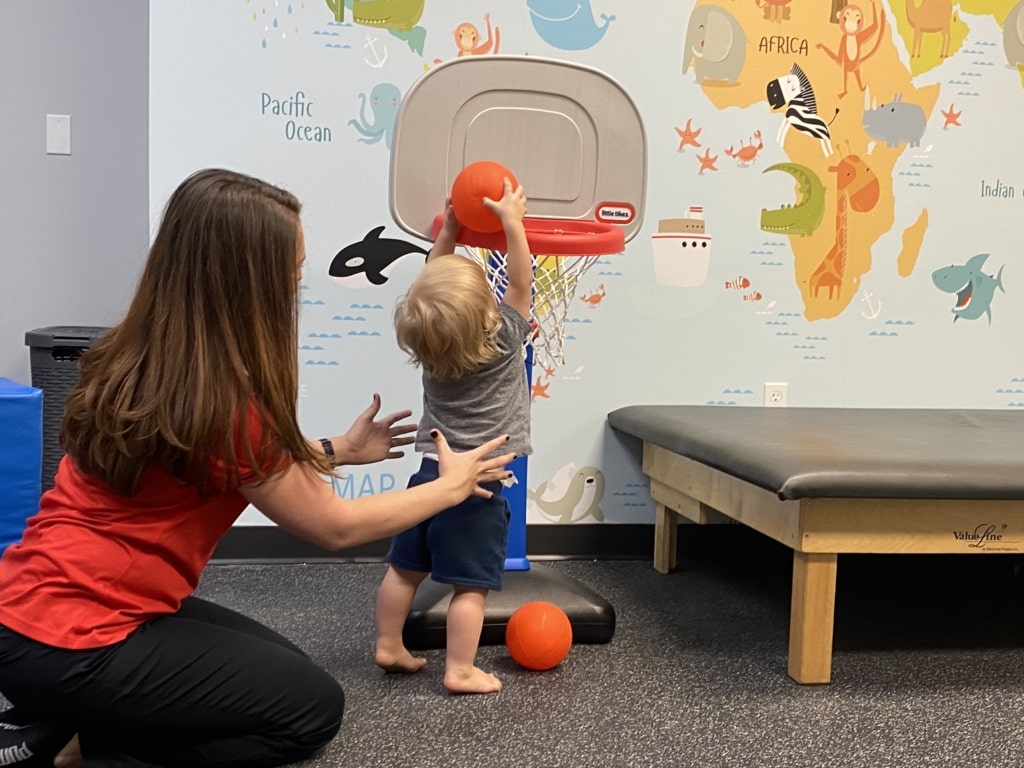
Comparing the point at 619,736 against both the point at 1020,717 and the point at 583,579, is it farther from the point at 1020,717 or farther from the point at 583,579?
the point at 583,579

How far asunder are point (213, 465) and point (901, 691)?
1.28 meters

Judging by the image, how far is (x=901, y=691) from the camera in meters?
1.70

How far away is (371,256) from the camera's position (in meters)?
2.45

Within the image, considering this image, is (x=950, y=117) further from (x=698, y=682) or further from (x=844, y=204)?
(x=698, y=682)

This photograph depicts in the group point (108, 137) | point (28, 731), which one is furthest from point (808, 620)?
point (108, 137)

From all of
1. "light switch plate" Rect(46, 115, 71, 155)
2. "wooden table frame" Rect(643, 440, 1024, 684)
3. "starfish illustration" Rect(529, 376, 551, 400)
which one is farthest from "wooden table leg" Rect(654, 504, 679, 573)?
"light switch plate" Rect(46, 115, 71, 155)

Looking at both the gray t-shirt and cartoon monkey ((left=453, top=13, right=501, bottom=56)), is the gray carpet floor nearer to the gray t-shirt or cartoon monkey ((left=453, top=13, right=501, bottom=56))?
the gray t-shirt

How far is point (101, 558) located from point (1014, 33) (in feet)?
9.02

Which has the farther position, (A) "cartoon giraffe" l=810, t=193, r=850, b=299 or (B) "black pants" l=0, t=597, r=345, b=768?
(A) "cartoon giraffe" l=810, t=193, r=850, b=299

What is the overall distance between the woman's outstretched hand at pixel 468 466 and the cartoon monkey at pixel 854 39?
1711 millimetres

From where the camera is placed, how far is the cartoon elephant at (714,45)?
99.7 inches

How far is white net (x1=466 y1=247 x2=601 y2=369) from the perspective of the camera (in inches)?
79.6

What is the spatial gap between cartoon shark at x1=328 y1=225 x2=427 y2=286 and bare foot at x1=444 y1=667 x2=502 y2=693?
1154 mm

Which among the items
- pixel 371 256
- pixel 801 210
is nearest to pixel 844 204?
pixel 801 210
